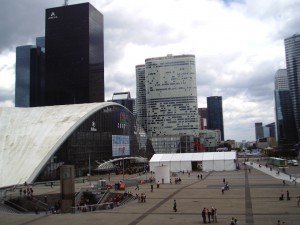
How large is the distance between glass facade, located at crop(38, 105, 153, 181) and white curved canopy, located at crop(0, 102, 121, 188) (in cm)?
158

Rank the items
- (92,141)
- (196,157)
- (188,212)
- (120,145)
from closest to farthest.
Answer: (188,212) → (92,141) → (196,157) → (120,145)

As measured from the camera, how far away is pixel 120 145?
3952 inches

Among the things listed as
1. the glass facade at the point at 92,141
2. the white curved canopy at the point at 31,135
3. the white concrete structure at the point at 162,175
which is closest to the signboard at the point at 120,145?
the glass facade at the point at 92,141

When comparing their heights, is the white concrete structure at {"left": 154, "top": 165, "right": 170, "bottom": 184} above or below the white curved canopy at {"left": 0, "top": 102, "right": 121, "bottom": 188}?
below

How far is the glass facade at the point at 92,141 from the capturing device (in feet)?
238

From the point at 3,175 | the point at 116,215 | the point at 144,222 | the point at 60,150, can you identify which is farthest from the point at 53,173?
the point at 144,222

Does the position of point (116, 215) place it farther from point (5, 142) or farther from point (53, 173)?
point (5, 142)

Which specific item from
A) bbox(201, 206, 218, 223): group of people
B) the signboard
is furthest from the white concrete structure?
bbox(201, 206, 218, 223): group of people

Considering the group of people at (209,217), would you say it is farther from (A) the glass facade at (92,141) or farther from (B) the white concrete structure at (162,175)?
(A) the glass facade at (92,141)

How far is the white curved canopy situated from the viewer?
65750 mm

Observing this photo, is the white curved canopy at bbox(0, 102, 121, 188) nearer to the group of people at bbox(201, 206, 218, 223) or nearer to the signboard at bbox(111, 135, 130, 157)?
the signboard at bbox(111, 135, 130, 157)

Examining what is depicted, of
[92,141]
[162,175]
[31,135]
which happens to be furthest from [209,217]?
[92,141]

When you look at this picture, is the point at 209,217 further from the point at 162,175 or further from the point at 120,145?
the point at 120,145

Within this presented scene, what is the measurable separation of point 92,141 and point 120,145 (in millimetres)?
16271
